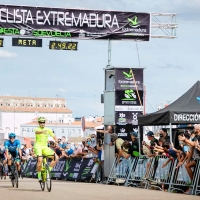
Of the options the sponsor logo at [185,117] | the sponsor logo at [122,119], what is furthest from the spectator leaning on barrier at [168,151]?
the sponsor logo at [122,119]

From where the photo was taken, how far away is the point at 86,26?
34906mm

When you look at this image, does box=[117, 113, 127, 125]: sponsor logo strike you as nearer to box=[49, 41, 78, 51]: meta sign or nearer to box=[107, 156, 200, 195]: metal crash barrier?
box=[49, 41, 78, 51]: meta sign

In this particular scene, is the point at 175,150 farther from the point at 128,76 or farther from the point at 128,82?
the point at 128,76

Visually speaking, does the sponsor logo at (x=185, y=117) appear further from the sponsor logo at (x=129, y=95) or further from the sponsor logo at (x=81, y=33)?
the sponsor logo at (x=81, y=33)

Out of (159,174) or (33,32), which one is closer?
(159,174)

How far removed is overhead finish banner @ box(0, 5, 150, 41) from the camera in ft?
112

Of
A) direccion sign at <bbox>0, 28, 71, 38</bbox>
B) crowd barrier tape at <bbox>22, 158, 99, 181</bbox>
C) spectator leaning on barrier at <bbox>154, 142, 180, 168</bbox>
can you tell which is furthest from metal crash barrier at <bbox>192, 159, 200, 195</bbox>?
direccion sign at <bbox>0, 28, 71, 38</bbox>

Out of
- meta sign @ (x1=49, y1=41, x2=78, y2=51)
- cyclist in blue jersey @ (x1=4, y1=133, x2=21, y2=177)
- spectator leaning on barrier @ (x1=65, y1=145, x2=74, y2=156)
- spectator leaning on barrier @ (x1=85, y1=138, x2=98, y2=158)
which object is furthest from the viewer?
meta sign @ (x1=49, y1=41, x2=78, y2=51)

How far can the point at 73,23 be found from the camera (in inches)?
1368

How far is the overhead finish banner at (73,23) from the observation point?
112ft

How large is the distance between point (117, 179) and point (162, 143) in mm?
2816

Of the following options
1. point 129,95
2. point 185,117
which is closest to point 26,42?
point 129,95

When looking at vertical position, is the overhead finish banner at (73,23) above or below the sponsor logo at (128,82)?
above

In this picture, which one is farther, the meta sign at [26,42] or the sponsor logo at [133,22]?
the sponsor logo at [133,22]
